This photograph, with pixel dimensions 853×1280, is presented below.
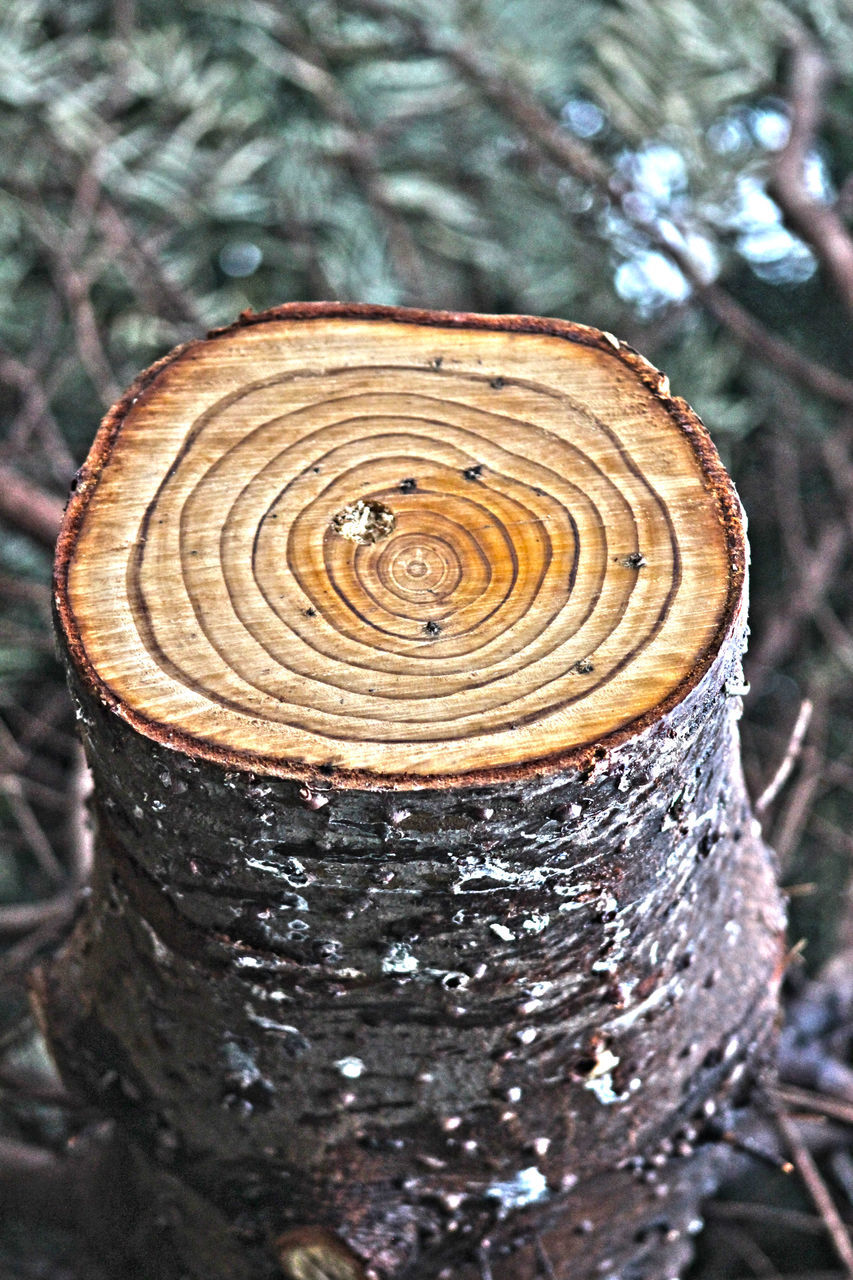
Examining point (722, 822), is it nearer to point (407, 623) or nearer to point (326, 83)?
point (407, 623)

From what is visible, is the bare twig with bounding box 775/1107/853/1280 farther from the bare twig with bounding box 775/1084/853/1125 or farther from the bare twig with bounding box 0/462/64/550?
the bare twig with bounding box 0/462/64/550

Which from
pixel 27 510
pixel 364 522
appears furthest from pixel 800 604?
pixel 364 522

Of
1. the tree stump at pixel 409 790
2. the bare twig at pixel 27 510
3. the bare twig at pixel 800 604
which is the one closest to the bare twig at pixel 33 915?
the bare twig at pixel 27 510

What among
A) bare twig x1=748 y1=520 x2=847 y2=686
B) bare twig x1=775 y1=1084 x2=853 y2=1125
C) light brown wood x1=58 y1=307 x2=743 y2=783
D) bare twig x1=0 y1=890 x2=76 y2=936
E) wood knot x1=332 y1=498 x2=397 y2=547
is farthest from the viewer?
bare twig x1=748 y1=520 x2=847 y2=686

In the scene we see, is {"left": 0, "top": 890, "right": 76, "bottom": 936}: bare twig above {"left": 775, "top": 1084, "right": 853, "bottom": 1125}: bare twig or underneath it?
above

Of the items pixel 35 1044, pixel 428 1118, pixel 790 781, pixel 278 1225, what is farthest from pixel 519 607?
pixel 790 781

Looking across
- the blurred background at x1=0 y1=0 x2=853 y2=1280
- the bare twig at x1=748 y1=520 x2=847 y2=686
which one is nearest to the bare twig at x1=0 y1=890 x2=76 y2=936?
the blurred background at x1=0 y1=0 x2=853 y2=1280

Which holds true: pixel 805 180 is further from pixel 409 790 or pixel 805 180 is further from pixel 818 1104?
pixel 409 790
